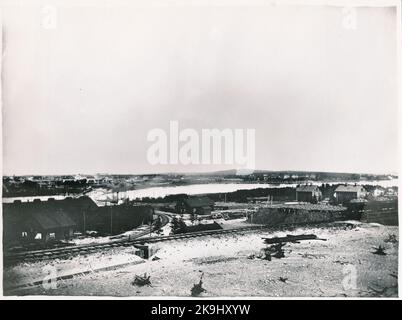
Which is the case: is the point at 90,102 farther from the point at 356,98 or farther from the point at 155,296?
the point at 356,98

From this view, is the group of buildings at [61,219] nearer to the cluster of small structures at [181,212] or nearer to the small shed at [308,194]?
the cluster of small structures at [181,212]

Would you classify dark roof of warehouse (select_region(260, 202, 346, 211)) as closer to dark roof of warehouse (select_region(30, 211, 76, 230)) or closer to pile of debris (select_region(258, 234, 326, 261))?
pile of debris (select_region(258, 234, 326, 261))

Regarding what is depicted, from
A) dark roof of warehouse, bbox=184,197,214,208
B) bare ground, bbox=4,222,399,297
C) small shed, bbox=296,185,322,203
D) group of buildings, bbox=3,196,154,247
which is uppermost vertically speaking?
small shed, bbox=296,185,322,203

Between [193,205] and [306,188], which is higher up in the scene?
[306,188]

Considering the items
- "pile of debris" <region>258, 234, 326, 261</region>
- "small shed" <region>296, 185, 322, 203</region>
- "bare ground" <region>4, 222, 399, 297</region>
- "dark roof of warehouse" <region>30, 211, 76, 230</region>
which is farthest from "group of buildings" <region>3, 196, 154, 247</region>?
"small shed" <region>296, 185, 322, 203</region>

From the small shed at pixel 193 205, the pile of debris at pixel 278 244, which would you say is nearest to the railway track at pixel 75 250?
the small shed at pixel 193 205

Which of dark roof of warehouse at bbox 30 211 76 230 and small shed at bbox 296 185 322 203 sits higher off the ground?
small shed at bbox 296 185 322 203

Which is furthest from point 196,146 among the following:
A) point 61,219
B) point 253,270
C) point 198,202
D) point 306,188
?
point 61,219

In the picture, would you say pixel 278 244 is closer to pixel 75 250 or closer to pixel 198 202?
pixel 198 202
